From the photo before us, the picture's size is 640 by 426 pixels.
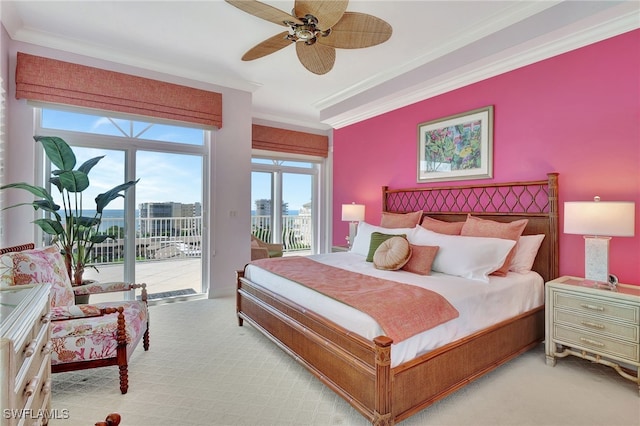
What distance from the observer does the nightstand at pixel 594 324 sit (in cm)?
211

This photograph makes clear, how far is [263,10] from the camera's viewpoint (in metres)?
1.96

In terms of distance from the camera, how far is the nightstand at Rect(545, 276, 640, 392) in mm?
2113

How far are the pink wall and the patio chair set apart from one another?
330 cm

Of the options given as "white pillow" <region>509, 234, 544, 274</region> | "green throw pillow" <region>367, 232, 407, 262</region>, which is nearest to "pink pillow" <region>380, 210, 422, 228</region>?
"green throw pillow" <region>367, 232, 407, 262</region>

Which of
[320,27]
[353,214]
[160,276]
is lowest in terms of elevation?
[160,276]

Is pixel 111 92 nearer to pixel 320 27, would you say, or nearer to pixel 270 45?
pixel 270 45

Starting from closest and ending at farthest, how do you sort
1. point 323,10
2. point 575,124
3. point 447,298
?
1. point 323,10
2. point 447,298
3. point 575,124

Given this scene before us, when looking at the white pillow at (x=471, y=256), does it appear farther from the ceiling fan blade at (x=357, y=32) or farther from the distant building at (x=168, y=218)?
the distant building at (x=168, y=218)

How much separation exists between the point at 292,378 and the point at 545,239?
2587 mm

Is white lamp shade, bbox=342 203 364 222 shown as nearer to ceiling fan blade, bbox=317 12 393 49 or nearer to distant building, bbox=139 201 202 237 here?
distant building, bbox=139 201 202 237

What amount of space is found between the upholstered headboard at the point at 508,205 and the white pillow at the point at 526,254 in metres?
0.13

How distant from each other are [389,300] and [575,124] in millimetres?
2401

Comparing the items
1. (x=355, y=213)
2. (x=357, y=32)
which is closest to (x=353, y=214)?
(x=355, y=213)

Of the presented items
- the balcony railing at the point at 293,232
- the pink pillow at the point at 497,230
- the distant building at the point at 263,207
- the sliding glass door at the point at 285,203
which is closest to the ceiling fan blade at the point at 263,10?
the pink pillow at the point at 497,230
